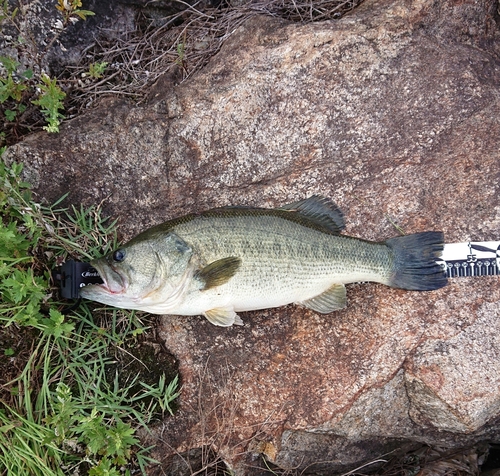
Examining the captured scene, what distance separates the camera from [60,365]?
4070 mm

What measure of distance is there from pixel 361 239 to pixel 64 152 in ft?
8.87

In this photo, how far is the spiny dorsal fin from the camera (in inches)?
143

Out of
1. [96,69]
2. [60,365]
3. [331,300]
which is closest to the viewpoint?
[331,300]

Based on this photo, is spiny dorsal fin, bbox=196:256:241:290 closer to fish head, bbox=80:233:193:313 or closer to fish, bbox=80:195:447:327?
fish, bbox=80:195:447:327

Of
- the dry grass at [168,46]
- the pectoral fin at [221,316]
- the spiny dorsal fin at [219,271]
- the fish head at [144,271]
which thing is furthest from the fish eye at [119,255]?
the dry grass at [168,46]

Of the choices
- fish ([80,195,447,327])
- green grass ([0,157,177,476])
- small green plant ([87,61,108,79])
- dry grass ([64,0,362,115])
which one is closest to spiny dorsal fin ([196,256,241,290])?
fish ([80,195,447,327])

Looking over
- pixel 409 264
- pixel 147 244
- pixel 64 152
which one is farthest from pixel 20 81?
pixel 409 264

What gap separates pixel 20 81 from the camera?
14.9 feet

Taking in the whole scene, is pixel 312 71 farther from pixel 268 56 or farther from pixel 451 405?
pixel 451 405

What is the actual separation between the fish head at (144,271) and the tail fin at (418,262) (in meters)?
1.66

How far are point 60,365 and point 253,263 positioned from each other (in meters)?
1.87

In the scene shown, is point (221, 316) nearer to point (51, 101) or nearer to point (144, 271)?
point (144, 271)

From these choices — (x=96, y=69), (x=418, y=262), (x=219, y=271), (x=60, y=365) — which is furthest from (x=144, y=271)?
(x=96, y=69)

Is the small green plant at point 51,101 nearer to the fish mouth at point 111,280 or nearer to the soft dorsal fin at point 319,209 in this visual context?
the fish mouth at point 111,280
